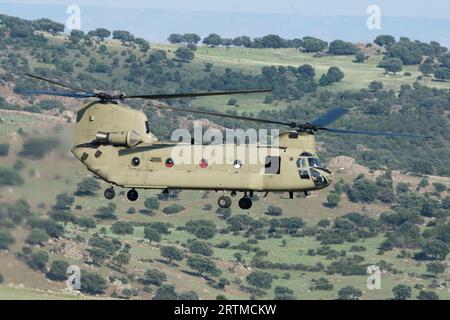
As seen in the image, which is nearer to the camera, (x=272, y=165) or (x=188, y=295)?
(x=272, y=165)

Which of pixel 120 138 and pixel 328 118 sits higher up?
pixel 328 118

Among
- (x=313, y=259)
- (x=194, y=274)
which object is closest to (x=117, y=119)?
(x=194, y=274)

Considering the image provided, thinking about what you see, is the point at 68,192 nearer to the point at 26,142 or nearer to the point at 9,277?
the point at 26,142

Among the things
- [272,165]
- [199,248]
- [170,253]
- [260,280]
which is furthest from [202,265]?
[272,165]

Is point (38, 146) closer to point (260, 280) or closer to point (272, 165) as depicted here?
point (272, 165)

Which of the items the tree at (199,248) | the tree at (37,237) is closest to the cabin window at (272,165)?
the tree at (37,237)

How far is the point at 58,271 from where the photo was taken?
12612 centimetres

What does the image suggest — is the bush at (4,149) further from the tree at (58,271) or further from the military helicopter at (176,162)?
the tree at (58,271)

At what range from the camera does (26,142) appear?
7169 centimetres

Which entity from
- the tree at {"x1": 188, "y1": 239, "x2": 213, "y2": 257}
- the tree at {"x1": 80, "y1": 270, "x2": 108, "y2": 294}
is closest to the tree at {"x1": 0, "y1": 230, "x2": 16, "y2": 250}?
the tree at {"x1": 80, "y1": 270, "x2": 108, "y2": 294}

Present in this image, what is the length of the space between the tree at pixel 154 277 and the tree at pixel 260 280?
52.7 feet

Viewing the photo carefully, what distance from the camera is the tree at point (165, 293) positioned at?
163 metres

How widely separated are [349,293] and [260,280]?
543 inches
